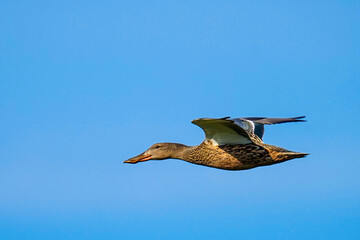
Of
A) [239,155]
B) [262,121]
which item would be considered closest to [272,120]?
[262,121]

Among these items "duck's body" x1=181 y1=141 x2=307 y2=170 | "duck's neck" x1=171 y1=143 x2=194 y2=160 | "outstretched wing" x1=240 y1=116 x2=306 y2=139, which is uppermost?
"outstretched wing" x1=240 y1=116 x2=306 y2=139

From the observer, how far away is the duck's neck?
16391 mm

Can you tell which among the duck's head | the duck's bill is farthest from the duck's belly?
the duck's bill

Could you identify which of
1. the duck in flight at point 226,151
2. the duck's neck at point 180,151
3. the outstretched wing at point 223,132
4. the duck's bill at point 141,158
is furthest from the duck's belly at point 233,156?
the duck's bill at point 141,158

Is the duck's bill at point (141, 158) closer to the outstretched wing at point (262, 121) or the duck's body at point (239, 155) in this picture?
the duck's body at point (239, 155)

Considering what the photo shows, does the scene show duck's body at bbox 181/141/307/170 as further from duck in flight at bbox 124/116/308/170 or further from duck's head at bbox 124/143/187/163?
duck's head at bbox 124/143/187/163

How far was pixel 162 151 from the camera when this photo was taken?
16.6 metres

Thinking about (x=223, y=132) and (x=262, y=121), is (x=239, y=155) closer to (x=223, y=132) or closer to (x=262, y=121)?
(x=223, y=132)

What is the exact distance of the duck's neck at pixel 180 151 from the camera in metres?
16.4

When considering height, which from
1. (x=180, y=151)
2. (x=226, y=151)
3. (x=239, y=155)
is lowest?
(x=239, y=155)

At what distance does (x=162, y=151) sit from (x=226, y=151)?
1.70m

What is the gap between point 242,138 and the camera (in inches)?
609

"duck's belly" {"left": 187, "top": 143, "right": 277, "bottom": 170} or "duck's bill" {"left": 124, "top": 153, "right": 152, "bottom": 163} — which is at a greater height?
"duck's bill" {"left": 124, "top": 153, "right": 152, "bottom": 163}

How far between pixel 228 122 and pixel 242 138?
3.70ft
